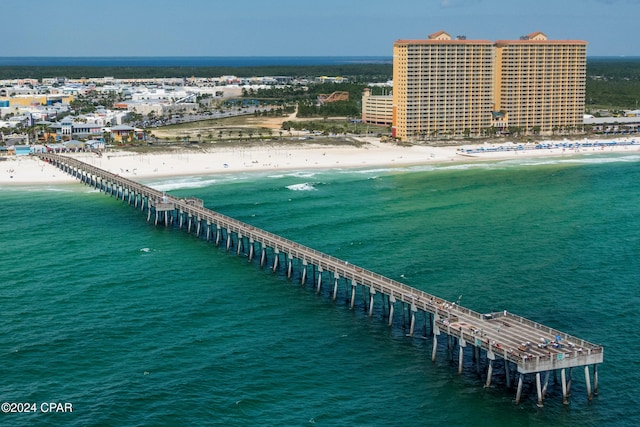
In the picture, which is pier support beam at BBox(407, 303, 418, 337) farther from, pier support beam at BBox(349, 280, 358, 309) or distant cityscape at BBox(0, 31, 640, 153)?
distant cityscape at BBox(0, 31, 640, 153)

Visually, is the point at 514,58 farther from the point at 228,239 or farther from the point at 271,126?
A: the point at 228,239

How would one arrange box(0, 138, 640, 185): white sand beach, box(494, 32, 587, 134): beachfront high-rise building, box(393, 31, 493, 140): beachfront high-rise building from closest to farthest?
box(0, 138, 640, 185): white sand beach
box(393, 31, 493, 140): beachfront high-rise building
box(494, 32, 587, 134): beachfront high-rise building

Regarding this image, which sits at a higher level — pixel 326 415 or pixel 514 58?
pixel 514 58

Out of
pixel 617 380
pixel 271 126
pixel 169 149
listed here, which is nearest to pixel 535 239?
pixel 617 380

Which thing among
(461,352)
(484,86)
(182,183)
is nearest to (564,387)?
(461,352)

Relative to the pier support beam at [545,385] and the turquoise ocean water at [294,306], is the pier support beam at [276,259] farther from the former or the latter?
the pier support beam at [545,385]

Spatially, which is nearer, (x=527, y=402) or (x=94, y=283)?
(x=527, y=402)

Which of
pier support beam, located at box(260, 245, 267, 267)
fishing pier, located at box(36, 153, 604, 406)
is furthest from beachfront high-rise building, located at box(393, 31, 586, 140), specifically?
pier support beam, located at box(260, 245, 267, 267)
